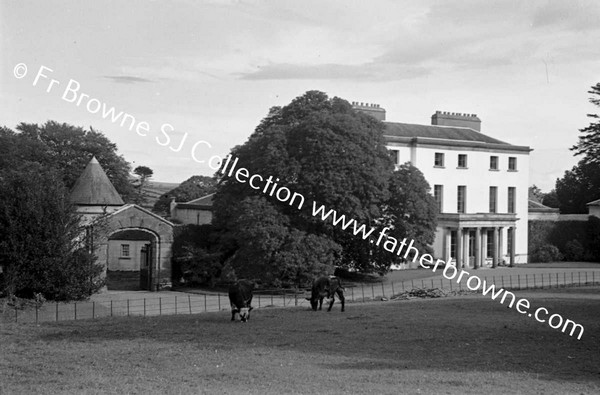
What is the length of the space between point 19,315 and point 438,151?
129 ft

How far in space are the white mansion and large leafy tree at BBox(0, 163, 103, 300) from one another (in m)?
27.4

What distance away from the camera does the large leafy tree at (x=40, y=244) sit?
121ft

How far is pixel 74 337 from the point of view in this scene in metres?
22.0

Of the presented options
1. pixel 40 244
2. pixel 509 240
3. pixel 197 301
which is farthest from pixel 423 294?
pixel 509 240

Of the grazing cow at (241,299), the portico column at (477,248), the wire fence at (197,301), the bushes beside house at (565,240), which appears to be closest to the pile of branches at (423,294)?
the wire fence at (197,301)

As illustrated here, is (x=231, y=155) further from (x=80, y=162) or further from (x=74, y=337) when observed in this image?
(x=80, y=162)

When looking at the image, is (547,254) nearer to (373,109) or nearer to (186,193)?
(373,109)

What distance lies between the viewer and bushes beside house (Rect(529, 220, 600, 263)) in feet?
218

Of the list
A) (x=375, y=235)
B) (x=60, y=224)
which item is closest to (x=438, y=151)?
(x=375, y=235)


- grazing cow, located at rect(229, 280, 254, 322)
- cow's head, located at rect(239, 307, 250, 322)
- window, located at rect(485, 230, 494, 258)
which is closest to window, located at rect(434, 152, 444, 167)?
window, located at rect(485, 230, 494, 258)

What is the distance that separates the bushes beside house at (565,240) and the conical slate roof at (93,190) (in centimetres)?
3878

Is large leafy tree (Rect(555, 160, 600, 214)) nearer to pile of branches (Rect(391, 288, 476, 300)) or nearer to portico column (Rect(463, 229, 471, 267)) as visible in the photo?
portico column (Rect(463, 229, 471, 267))

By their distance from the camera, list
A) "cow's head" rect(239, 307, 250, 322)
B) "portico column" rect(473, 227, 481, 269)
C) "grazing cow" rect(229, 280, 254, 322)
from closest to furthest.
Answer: "cow's head" rect(239, 307, 250, 322) → "grazing cow" rect(229, 280, 254, 322) → "portico column" rect(473, 227, 481, 269)

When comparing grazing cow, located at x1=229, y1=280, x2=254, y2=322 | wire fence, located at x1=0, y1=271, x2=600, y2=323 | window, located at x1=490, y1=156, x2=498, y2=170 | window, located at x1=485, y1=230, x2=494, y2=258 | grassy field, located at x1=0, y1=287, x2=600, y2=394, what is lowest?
wire fence, located at x1=0, y1=271, x2=600, y2=323
